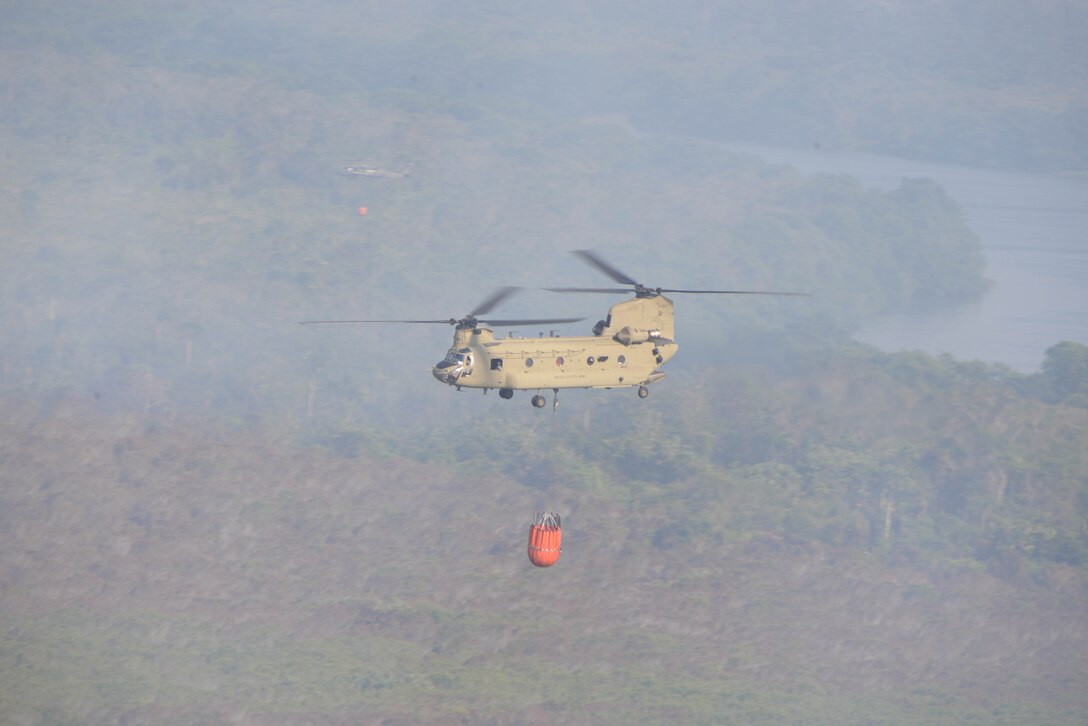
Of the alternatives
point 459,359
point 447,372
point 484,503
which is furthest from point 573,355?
point 484,503

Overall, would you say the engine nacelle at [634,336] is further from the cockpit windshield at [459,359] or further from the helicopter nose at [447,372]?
the helicopter nose at [447,372]

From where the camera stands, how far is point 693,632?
106812mm

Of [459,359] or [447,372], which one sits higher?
[459,359]

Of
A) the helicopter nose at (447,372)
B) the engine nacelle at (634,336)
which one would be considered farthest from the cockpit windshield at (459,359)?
the engine nacelle at (634,336)

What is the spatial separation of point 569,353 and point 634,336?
266 centimetres

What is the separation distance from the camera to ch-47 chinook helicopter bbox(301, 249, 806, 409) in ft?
164

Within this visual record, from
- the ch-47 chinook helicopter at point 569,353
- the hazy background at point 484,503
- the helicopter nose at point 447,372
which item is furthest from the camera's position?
the hazy background at point 484,503

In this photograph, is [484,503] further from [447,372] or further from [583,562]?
[447,372]

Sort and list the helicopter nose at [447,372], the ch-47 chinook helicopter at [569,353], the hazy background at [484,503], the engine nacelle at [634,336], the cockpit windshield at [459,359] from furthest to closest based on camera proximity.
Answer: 1. the hazy background at [484,503]
2. the engine nacelle at [634,336]
3. the ch-47 chinook helicopter at [569,353]
4. the cockpit windshield at [459,359]
5. the helicopter nose at [447,372]

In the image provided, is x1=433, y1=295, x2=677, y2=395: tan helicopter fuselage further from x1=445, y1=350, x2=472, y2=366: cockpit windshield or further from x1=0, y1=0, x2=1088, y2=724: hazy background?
x1=0, y1=0, x2=1088, y2=724: hazy background

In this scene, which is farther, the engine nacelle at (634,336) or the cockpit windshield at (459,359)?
the engine nacelle at (634,336)

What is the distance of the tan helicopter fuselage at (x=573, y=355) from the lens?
50.2 meters

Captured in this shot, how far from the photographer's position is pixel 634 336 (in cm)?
5250

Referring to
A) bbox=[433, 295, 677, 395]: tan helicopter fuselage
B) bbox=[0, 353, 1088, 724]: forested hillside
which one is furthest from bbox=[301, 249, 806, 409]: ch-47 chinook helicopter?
bbox=[0, 353, 1088, 724]: forested hillside
